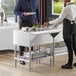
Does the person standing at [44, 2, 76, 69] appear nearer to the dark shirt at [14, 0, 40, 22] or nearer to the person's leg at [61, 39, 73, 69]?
the person's leg at [61, 39, 73, 69]

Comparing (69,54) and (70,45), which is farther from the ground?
(70,45)

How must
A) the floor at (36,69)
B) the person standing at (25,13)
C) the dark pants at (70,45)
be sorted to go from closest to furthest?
the floor at (36,69) → the dark pants at (70,45) → the person standing at (25,13)

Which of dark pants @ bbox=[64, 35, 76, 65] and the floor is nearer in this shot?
the floor

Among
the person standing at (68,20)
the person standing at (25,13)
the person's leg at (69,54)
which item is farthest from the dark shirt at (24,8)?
the person's leg at (69,54)

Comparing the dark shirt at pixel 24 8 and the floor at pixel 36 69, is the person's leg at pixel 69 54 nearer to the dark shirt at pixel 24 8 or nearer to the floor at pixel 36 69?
the floor at pixel 36 69

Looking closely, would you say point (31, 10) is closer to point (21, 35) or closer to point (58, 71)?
point (21, 35)

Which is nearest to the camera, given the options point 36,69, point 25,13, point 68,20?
point 68,20

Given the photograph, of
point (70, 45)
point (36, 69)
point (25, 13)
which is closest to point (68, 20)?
point (70, 45)

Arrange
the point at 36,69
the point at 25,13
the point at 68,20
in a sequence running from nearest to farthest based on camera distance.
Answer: the point at 68,20
the point at 36,69
the point at 25,13

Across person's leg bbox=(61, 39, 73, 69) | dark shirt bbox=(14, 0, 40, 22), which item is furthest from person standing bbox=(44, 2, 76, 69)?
dark shirt bbox=(14, 0, 40, 22)

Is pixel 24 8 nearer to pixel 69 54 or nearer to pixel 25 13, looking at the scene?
pixel 25 13

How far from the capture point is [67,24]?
16.4 feet

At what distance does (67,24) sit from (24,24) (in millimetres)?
901

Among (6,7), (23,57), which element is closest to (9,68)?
(23,57)
